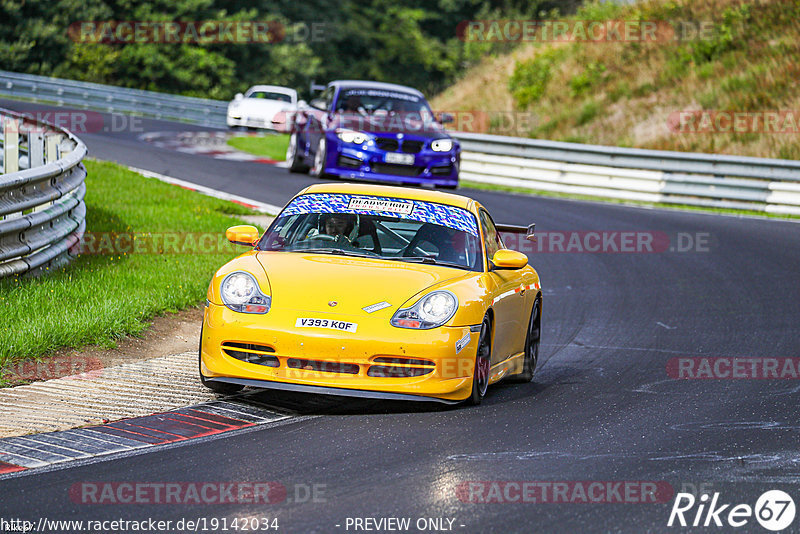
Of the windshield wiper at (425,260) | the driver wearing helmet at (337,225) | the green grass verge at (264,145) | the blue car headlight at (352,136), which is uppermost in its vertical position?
the driver wearing helmet at (337,225)

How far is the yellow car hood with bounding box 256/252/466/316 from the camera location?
7.38 m

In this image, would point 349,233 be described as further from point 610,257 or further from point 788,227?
point 788,227

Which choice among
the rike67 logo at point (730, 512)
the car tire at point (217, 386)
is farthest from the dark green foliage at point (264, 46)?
the rike67 logo at point (730, 512)

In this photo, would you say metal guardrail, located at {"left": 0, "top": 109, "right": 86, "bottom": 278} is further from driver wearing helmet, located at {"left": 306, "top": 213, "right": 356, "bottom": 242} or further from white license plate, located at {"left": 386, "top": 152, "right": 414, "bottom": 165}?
white license plate, located at {"left": 386, "top": 152, "right": 414, "bottom": 165}

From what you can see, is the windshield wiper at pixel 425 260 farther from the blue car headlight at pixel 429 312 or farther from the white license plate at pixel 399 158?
the white license plate at pixel 399 158

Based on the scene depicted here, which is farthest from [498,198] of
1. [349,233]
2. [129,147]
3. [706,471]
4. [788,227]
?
[706,471]

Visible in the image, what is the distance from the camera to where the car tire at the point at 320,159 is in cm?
2014

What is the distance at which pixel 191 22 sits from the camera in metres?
47.9

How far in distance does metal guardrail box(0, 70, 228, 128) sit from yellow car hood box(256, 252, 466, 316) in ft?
97.9

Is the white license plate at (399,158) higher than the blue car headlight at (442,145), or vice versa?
the blue car headlight at (442,145)

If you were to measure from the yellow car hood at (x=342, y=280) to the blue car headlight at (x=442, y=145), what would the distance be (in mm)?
12178

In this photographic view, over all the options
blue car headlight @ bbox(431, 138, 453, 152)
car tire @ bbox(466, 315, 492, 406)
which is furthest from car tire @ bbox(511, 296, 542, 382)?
blue car headlight @ bbox(431, 138, 453, 152)

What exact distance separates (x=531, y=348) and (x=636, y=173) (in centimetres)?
1430

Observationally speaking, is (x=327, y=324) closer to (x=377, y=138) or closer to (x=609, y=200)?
(x=377, y=138)
